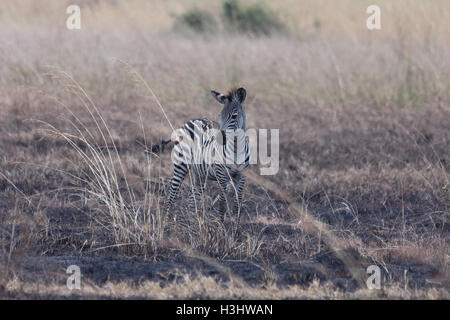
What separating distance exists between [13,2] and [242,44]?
802 cm

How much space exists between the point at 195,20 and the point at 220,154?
34.6 feet

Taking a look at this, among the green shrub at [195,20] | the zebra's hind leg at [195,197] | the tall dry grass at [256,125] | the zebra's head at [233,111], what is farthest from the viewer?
the green shrub at [195,20]

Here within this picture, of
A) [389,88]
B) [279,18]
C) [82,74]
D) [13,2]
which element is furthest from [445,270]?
[13,2]

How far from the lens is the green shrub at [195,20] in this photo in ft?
55.7

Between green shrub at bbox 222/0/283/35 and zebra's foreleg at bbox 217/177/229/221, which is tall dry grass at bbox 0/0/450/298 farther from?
green shrub at bbox 222/0/283/35

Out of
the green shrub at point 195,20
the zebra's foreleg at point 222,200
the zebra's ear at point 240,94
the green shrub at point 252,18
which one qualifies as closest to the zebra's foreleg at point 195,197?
the zebra's foreleg at point 222,200

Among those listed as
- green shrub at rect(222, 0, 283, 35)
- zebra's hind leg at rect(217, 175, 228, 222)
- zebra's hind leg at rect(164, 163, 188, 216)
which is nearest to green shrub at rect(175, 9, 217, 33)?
green shrub at rect(222, 0, 283, 35)

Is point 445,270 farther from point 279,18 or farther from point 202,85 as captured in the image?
point 279,18

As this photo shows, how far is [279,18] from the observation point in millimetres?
17719

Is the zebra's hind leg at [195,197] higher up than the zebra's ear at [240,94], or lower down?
lower down

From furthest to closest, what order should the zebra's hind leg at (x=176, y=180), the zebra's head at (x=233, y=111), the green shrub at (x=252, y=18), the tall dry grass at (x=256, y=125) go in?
the green shrub at (x=252, y=18)
the zebra's hind leg at (x=176, y=180)
the zebra's head at (x=233, y=111)
the tall dry grass at (x=256, y=125)

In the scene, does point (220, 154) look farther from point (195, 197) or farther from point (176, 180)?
point (176, 180)

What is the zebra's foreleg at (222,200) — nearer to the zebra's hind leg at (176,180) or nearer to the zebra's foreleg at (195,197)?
the zebra's foreleg at (195,197)

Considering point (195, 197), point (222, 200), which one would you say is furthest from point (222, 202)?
point (195, 197)
